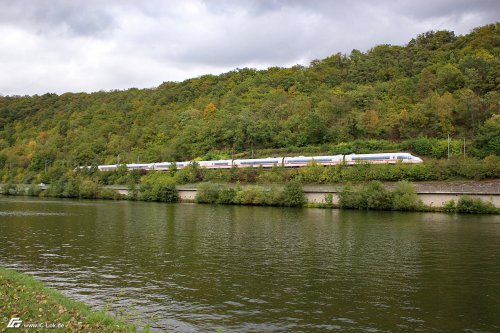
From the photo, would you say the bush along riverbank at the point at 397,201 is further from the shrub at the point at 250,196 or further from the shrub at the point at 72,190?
the shrub at the point at 72,190

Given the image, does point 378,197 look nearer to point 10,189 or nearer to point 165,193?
point 165,193

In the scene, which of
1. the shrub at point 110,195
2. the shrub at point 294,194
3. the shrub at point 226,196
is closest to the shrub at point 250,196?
the shrub at point 226,196

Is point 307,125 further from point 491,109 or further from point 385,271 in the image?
point 385,271

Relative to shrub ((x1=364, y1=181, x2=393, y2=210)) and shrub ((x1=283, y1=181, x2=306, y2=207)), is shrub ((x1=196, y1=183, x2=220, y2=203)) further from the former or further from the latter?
shrub ((x1=364, y1=181, x2=393, y2=210))

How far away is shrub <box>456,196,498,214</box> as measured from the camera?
52406mm

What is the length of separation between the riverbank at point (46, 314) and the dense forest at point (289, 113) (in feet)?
221

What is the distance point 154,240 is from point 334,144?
61.6m

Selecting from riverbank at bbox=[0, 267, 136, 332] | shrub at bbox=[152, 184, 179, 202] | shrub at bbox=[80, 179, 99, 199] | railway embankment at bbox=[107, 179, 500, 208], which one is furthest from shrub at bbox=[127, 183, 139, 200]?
riverbank at bbox=[0, 267, 136, 332]

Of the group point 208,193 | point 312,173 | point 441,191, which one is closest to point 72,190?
point 208,193

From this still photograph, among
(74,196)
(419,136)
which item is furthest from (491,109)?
(74,196)

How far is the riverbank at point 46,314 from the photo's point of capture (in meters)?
11.5

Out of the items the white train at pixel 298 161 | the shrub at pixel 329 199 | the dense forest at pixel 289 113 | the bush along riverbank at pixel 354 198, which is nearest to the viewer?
the bush along riverbank at pixel 354 198

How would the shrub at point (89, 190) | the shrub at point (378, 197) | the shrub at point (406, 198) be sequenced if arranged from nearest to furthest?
the shrub at point (406, 198) → the shrub at point (378, 197) → the shrub at point (89, 190)

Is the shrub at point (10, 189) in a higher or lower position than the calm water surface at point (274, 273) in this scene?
higher
